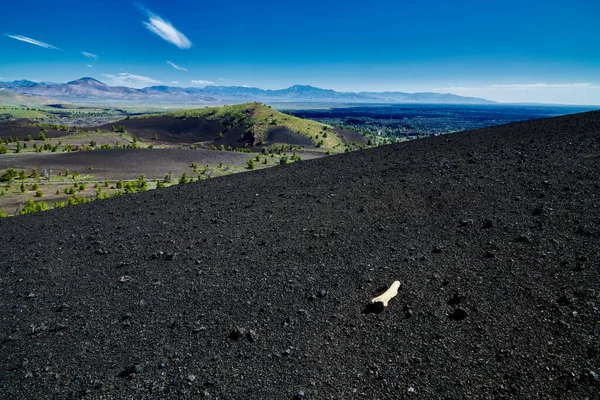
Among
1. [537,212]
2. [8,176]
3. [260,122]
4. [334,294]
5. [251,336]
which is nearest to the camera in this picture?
[251,336]

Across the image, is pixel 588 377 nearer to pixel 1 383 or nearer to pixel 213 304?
pixel 213 304

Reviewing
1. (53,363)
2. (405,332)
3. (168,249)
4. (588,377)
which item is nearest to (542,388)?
(588,377)

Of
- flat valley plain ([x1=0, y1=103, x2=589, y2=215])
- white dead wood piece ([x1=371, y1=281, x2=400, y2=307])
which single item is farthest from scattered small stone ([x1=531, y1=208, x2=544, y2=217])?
flat valley plain ([x1=0, y1=103, x2=589, y2=215])

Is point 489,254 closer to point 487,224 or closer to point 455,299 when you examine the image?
point 487,224

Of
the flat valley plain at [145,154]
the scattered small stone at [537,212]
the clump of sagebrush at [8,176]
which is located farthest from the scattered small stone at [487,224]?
the clump of sagebrush at [8,176]

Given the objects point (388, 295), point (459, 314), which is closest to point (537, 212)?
point (459, 314)

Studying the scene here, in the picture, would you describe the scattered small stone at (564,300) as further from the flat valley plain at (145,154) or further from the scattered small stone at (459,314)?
the flat valley plain at (145,154)

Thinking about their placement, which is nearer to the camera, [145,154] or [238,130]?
[145,154]
